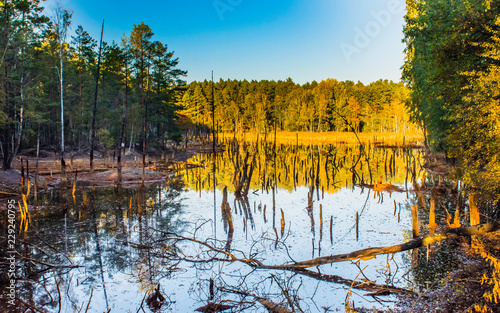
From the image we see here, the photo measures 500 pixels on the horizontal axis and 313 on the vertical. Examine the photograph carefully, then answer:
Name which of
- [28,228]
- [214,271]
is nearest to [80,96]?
[28,228]

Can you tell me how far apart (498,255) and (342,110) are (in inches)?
3193

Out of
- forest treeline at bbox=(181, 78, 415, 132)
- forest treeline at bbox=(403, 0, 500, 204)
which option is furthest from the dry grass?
forest treeline at bbox=(403, 0, 500, 204)

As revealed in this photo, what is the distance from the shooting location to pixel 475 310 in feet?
20.2

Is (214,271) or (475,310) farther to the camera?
(214,271)

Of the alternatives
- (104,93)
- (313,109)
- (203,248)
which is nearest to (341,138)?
(313,109)

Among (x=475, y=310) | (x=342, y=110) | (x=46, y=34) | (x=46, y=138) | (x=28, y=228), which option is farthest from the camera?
(x=342, y=110)

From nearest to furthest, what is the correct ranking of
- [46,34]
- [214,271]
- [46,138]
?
[214,271] → [46,34] → [46,138]

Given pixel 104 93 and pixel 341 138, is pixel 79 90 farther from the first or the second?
pixel 341 138

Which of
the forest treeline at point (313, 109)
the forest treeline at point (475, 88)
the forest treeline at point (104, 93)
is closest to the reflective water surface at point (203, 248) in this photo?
the forest treeline at point (475, 88)

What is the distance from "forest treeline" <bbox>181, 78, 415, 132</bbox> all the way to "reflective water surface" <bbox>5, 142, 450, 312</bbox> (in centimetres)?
6452

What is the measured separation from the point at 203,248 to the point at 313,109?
77770 mm

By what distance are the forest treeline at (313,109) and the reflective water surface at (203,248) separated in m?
64.5

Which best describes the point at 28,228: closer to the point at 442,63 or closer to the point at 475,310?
the point at 475,310

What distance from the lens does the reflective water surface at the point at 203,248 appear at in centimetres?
768
